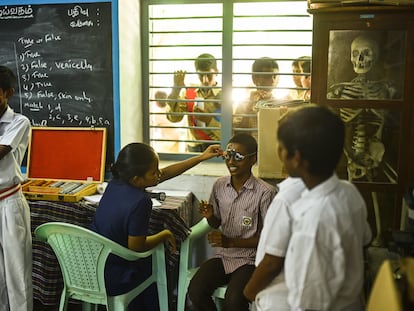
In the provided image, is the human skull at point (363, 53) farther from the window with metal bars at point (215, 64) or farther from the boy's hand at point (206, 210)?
the boy's hand at point (206, 210)

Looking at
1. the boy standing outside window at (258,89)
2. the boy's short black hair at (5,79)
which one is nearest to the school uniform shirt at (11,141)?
the boy's short black hair at (5,79)

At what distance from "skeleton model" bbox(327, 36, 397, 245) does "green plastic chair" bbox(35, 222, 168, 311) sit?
1080 mm

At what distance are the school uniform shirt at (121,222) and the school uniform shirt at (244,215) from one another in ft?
1.44

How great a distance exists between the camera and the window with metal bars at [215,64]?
3162 millimetres

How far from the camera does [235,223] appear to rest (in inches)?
93.5

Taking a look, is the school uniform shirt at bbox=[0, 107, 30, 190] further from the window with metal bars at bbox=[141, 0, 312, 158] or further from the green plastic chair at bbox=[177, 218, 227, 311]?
the window with metal bars at bbox=[141, 0, 312, 158]

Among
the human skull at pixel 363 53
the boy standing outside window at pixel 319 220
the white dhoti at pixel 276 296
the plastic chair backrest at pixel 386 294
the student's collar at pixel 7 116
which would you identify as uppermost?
the human skull at pixel 363 53

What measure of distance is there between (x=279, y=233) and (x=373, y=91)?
46.9 inches

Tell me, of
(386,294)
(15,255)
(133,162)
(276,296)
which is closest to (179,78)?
(133,162)

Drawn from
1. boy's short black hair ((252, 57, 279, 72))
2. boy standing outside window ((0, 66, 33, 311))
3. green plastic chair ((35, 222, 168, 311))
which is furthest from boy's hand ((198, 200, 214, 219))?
boy's short black hair ((252, 57, 279, 72))

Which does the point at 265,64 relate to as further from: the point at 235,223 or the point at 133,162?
the point at 133,162

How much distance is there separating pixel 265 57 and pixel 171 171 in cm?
110

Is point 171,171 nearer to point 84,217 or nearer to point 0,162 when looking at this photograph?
point 84,217

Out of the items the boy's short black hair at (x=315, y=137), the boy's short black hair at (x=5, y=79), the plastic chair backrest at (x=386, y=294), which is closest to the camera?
the plastic chair backrest at (x=386, y=294)
